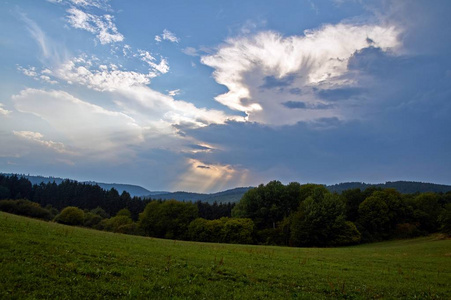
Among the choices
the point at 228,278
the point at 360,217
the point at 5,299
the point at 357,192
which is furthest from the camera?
the point at 357,192

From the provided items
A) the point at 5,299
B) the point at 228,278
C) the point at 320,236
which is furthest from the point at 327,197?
the point at 5,299

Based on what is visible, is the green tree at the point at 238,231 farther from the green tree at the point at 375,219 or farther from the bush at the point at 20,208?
the bush at the point at 20,208

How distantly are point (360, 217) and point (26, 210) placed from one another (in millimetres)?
112999

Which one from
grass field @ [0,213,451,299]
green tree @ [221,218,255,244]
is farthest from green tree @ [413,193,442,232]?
grass field @ [0,213,451,299]

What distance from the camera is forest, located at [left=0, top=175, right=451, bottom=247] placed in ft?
248

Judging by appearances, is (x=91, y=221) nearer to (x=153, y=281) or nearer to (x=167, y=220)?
(x=167, y=220)

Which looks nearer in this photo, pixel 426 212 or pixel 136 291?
pixel 136 291

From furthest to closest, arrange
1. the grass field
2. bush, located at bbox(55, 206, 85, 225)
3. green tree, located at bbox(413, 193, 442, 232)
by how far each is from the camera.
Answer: bush, located at bbox(55, 206, 85, 225)
green tree, located at bbox(413, 193, 442, 232)
the grass field

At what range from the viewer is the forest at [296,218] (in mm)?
75688

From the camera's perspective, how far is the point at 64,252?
1497 centimetres

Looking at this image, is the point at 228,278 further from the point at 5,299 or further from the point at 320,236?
the point at 320,236

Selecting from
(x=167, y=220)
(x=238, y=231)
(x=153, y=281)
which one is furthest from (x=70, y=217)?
(x=153, y=281)

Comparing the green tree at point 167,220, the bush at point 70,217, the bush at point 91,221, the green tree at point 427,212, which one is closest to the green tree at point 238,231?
the green tree at point 167,220

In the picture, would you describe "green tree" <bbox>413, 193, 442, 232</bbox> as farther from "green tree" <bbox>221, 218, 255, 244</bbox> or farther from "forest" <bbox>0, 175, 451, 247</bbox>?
"green tree" <bbox>221, 218, 255, 244</bbox>
